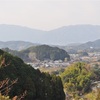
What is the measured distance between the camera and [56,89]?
92.8ft

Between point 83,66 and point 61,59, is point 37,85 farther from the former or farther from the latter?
point 61,59

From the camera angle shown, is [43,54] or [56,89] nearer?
[56,89]

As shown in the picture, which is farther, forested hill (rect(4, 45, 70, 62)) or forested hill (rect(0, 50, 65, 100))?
forested hill (rect(4, 45, 70, 62))

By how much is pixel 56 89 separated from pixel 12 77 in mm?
6004

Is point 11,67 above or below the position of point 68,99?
above

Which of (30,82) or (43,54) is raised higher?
(43,54)

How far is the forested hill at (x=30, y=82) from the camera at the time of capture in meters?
23.0

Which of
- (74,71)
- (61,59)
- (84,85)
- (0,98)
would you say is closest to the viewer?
(0,98)

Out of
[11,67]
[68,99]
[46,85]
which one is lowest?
[68,99]

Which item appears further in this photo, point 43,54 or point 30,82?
point 43,54

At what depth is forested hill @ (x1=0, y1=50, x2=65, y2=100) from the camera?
2299cm

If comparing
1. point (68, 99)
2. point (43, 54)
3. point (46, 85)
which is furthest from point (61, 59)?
point (46, 85)

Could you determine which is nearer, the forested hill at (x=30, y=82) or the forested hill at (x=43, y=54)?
the forested hill at (x=30, y=82)

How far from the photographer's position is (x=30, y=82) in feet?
80.2
